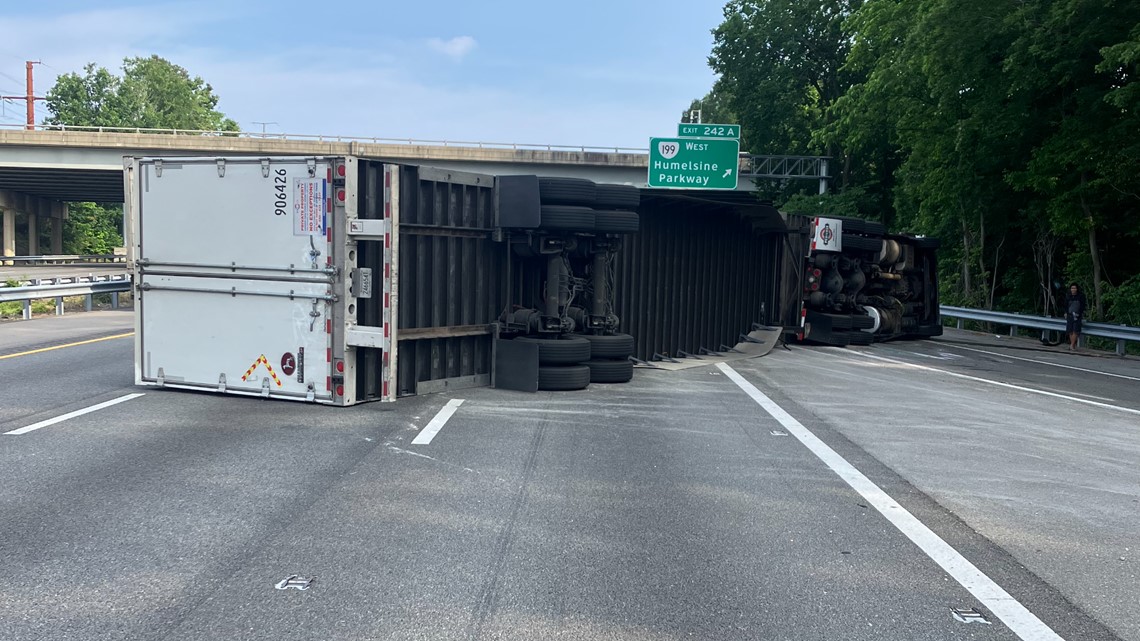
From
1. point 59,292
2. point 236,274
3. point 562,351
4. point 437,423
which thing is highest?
point 236,274

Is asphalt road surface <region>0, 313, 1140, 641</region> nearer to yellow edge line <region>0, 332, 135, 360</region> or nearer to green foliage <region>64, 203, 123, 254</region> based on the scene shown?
yellow edge line <region>0, 332, 135, 360</region>

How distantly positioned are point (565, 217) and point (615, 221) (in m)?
0.96

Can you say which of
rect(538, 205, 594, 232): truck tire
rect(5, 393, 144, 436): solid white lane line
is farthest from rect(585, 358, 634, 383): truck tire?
rect(5, 393, 144, 436): solid white lane line

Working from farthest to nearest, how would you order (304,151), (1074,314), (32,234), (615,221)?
(32,234), (304,151), (1074,314), (615,221)

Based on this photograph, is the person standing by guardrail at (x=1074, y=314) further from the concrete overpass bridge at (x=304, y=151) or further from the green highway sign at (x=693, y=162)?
the concrete overpass bridge at (x=304, y=151)

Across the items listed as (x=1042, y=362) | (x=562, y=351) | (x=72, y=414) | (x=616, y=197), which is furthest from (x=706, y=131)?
(x=72, y=414)

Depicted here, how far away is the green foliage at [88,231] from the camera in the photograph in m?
80.1

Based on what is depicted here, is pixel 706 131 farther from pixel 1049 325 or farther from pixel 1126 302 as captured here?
pixel 1126 302

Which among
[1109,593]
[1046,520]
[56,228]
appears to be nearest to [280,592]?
[1109,593]

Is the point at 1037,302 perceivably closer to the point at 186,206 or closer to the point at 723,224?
the point at 723,224

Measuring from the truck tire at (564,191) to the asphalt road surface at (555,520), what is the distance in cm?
248

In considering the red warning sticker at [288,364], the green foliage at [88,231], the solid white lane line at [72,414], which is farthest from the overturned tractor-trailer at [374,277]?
the green foliage at [88,231]

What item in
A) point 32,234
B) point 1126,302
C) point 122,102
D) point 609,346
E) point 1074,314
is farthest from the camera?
point 122,102

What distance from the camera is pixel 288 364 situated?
9.86 meters
